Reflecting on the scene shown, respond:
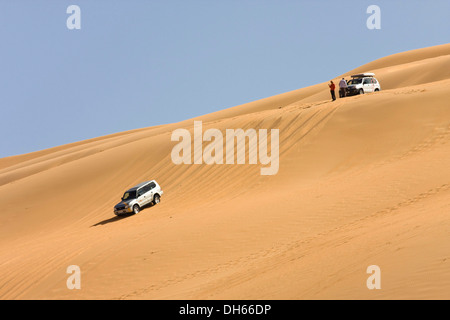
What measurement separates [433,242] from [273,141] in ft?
46.8

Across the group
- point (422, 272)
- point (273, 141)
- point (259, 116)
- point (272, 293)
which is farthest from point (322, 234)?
point (259, 116)

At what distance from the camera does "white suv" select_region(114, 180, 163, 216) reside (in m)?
20.3

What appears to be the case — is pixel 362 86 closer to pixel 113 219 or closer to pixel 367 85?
pixel 367 85

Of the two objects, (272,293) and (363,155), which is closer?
(272,293)

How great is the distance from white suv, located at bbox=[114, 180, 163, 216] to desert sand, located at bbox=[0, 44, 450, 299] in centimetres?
40

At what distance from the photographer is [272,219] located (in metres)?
14.3

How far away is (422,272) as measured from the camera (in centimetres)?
784

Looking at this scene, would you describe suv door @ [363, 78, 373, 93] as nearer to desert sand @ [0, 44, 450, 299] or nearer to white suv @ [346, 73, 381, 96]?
white suv @ [346, 73, 381, 96]

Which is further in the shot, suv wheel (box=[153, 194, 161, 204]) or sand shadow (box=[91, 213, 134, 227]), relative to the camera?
suv wheel (box=[153, 194, 161, 204])

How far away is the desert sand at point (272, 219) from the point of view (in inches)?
368

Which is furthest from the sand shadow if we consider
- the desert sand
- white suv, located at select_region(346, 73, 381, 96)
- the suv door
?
the suv door

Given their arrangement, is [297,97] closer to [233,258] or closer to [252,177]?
[252,177]

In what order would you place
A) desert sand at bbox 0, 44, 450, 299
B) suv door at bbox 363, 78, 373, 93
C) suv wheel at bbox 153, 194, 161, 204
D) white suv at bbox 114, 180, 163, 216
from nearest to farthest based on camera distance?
desert sand at bbox 0, 44, 450, 299
white suv at bbox 114, 180, 163, 216
suv wheel at bbox 153, 194, 161, 204
suv door at bbox 363, 78, 373, 93
